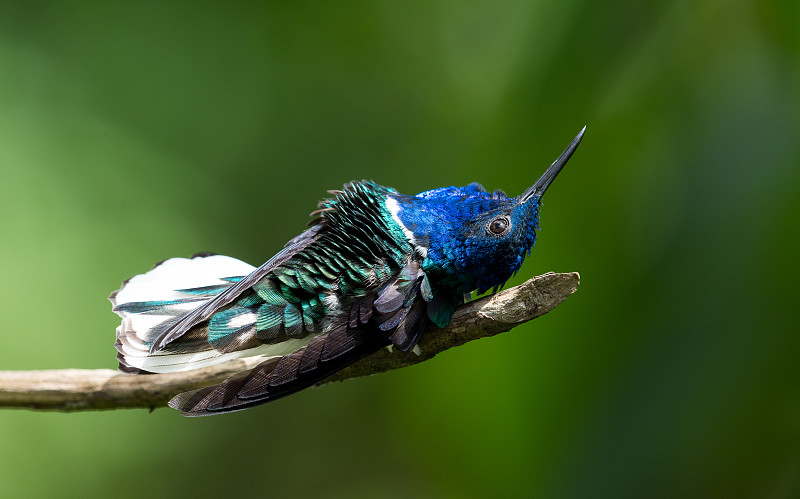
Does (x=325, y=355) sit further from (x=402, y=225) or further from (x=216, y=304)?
(x=402, y=225)

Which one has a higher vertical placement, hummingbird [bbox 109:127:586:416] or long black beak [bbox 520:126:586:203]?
long black beak [bbox 520:126:586:203]

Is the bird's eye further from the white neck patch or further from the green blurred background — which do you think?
the green blurred background

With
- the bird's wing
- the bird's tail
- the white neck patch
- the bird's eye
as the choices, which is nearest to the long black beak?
the bird's eye

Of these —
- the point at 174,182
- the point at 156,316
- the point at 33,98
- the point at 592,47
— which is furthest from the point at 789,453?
the point at 33,98

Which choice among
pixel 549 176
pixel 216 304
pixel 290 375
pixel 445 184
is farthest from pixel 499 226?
pixel 445 184

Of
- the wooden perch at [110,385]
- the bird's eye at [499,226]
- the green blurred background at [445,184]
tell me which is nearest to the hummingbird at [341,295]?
the bird's eye at [499,226]

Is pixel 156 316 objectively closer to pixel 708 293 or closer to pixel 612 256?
pixel 612 256

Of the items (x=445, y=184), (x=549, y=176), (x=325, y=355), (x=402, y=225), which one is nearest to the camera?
(x=325, y=355)

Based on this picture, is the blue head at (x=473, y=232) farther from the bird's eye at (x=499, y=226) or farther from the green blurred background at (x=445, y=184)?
the green blurred background at (x=445, y=184)
